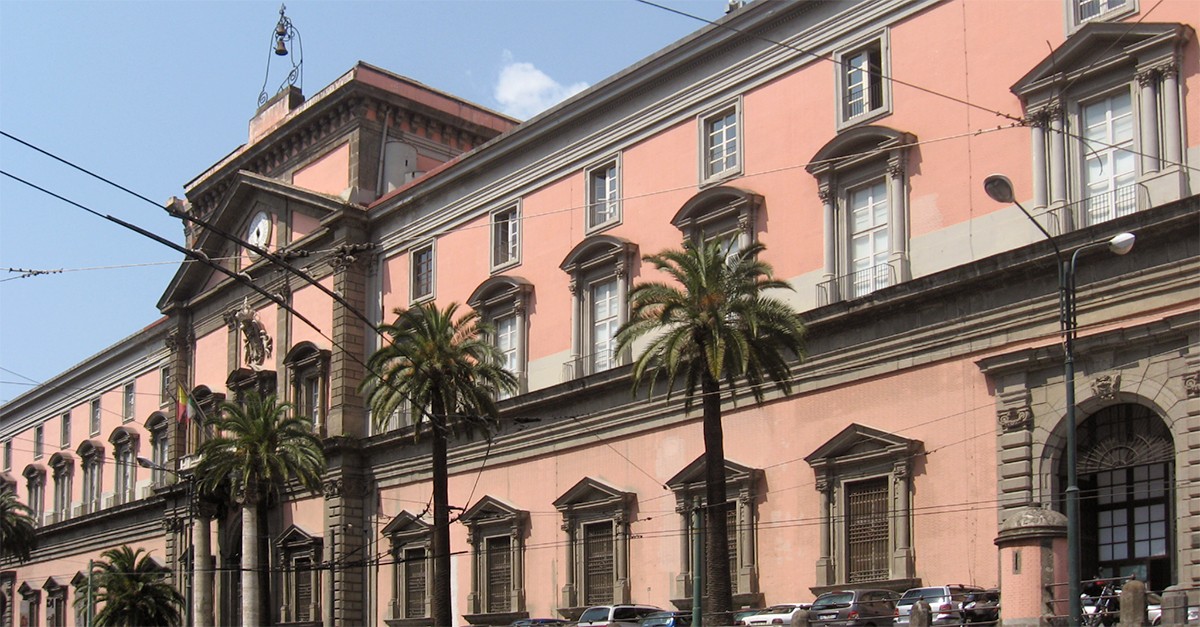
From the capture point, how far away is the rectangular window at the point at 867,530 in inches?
1355

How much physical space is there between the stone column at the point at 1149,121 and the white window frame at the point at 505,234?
848 inches

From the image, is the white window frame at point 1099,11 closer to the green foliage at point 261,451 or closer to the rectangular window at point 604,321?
the rectangular window at point 604,321

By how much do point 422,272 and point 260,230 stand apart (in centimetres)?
1081

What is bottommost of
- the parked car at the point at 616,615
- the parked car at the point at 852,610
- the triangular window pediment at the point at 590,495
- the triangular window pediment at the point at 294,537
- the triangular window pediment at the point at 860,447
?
the parked car at the point at 616,615

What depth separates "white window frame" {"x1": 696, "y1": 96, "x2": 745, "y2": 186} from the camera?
131ft

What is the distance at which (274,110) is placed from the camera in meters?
64.5

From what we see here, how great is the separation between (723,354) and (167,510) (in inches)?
1541

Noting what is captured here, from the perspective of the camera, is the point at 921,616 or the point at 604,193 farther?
the point at 604,193

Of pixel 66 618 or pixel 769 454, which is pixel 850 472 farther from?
pixel 66 618

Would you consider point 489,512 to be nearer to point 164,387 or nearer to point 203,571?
point 203,571

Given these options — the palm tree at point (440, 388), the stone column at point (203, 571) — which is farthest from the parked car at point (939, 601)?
the stone column at point (203, 571)

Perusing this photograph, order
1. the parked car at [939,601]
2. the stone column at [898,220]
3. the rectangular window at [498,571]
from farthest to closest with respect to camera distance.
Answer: the rectangular window at [498,571] → the stone column at [898,220] → the parked car at [939,601]

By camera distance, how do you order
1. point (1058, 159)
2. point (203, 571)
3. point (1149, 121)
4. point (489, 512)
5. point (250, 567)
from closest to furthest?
point (1149, 121), point (1058, 159), point (489, 512), point (250, 567), point (203, 571)

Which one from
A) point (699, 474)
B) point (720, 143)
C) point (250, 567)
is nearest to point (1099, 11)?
point (720, 143)
